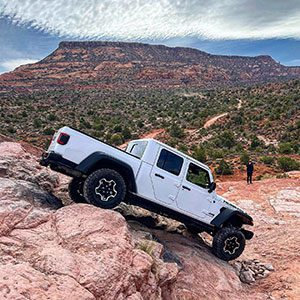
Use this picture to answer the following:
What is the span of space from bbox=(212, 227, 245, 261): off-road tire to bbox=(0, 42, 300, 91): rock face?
330ft

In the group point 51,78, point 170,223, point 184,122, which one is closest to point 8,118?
point 184,122

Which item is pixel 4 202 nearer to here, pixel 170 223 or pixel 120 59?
pixel 170 223

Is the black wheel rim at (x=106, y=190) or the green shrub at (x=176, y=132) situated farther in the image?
the green shrub at (x=176, y=132)

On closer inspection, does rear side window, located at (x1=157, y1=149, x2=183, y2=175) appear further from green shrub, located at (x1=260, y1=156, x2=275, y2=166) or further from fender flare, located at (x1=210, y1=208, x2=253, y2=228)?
green shrub, located at (x1=260, y1=156, x2=275, y2=166)

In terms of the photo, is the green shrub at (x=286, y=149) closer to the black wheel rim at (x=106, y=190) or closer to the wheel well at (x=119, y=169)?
the wheel well at (x=119, y=169)

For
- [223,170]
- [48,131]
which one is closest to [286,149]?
[223,170]

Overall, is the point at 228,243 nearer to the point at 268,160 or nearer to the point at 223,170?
the point at 223,170

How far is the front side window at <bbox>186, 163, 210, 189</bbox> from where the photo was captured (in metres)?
8.14

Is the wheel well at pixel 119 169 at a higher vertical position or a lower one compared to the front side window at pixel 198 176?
lower

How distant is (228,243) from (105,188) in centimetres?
383

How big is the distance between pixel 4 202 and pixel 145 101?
68.1 metres

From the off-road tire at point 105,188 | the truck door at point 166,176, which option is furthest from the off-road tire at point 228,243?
the off-road tire at point 105,188

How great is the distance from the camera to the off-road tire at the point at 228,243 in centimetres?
878

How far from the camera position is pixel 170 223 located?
9836 mm
